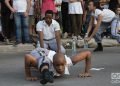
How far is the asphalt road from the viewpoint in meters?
9.64

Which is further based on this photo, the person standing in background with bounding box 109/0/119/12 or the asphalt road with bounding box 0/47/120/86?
the person standing in background with bounding box 109/0/119/12

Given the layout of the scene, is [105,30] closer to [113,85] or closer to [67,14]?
[67,14]

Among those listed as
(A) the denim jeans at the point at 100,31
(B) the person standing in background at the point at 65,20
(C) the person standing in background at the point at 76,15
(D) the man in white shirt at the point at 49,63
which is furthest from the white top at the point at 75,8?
(D) the man in white shirt at the point at 49,63

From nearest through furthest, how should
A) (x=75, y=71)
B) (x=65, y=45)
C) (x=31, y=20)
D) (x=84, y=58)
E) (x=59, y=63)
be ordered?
1. (x=59, y=63)
2. (x=84, y=58)
3. (x=75, y=71)
4. (x=65, y=45)
5. (x=31, y=20)

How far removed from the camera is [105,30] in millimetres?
14344

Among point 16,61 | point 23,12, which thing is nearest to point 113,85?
point 16,61

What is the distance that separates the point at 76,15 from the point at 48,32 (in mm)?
4080

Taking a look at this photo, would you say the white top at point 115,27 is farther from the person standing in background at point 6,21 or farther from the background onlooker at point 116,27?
the person standing in background at point 6,21

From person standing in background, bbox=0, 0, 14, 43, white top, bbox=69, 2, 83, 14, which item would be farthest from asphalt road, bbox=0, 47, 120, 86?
white top, bbox=69, 2, 83, 14

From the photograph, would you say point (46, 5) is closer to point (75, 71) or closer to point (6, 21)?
Result: point (6, 21)

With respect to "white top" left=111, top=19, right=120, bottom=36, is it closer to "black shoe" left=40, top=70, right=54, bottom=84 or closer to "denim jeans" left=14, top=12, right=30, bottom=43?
"denim jeans" left=14, top=12, right=30, bottom=43

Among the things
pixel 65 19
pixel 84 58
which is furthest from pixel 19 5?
pixel 84 58

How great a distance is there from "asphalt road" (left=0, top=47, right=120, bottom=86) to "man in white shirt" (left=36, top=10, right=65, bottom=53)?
2.34 ft

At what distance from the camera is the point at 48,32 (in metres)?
11.2
